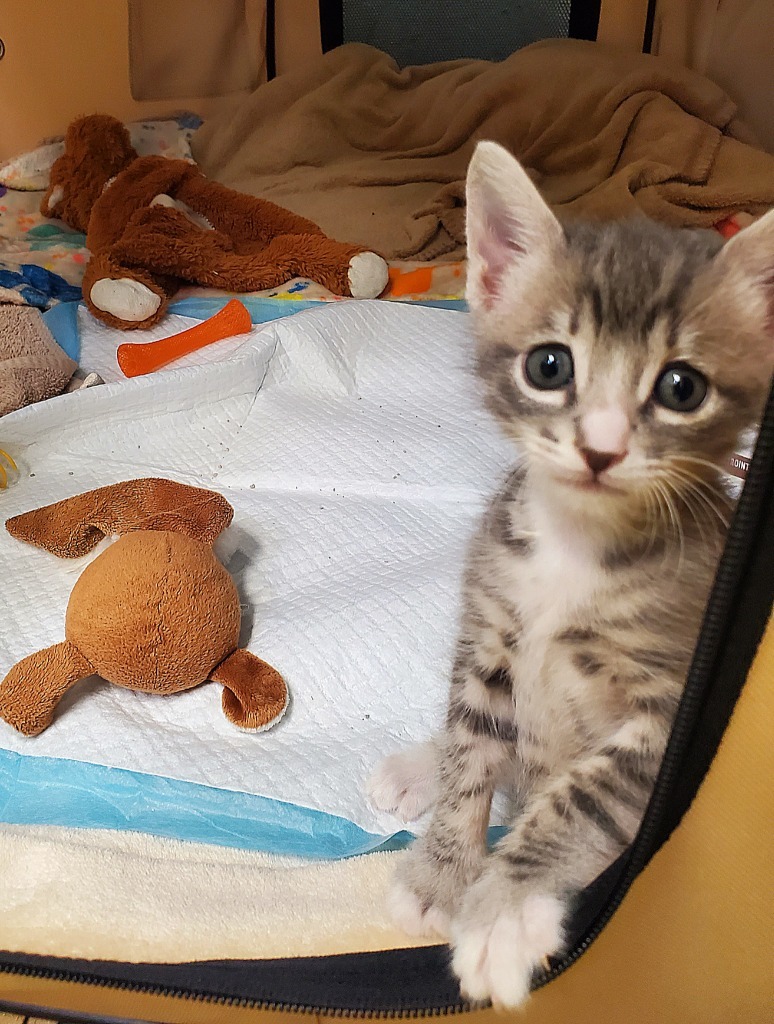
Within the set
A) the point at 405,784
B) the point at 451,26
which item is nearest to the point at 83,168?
the point at 451,26

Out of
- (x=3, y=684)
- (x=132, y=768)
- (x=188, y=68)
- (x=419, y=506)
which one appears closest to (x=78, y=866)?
(x=132, y=768)

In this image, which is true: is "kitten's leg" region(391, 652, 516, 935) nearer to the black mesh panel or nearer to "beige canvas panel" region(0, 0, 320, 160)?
"beige canvas panel" region(0, 0, 320, 160)

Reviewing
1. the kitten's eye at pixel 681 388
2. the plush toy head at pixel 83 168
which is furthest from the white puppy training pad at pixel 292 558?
the plush toy head at pixel 83 168

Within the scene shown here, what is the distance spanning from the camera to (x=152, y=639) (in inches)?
38.5

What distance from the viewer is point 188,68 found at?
2.83 metres

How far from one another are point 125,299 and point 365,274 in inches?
21.3

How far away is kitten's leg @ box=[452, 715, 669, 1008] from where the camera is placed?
0.64m

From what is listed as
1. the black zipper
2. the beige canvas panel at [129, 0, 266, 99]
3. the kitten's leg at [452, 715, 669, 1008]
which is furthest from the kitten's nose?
the beige canvas panel at [129, 0, 266, 99]

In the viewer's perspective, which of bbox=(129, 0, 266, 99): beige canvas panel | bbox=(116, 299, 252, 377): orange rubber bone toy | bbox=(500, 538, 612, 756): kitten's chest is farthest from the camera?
bbox=(129, 0, 266, 99): beige canvas panel

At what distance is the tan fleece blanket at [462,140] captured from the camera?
220 centimetres

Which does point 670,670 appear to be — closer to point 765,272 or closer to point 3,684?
point 765,272

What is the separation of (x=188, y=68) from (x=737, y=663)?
9.76 feet

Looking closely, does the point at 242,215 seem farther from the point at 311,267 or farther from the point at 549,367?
the point at 549,367

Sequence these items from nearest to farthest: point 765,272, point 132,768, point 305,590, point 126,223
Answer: point 765,272, point 132,768, point 305,590, point 126,223
